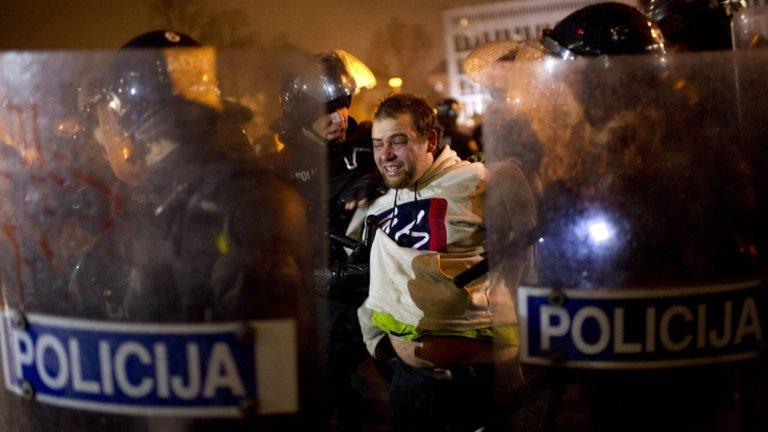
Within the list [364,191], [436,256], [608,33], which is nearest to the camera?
[608,33]

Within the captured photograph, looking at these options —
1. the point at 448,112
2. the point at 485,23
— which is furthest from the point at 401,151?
the point at 485,23

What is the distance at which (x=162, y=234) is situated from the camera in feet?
6.04

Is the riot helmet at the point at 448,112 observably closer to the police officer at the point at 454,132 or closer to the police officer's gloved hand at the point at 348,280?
the police officer at the point at 454,132

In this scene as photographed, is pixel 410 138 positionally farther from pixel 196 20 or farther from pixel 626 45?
pixel 196 20

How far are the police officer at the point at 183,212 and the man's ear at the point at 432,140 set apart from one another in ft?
4.95

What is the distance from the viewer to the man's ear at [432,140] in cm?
333

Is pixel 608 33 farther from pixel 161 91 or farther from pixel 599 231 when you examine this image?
pixel 161 91

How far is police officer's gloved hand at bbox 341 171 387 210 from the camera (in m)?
3.53

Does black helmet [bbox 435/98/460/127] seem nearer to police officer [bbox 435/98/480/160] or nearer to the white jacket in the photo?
police officer [bbox 435/98/480/160]

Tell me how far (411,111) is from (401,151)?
0.19 metres

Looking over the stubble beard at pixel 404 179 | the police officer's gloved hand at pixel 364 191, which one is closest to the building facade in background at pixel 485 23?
the police officer's gloved hand at pixel 364 191

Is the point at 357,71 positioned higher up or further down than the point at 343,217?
higher up

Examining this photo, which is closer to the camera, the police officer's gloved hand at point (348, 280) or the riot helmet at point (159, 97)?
the riot helmet at point (159, 97)

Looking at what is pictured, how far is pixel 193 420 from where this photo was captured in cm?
187
